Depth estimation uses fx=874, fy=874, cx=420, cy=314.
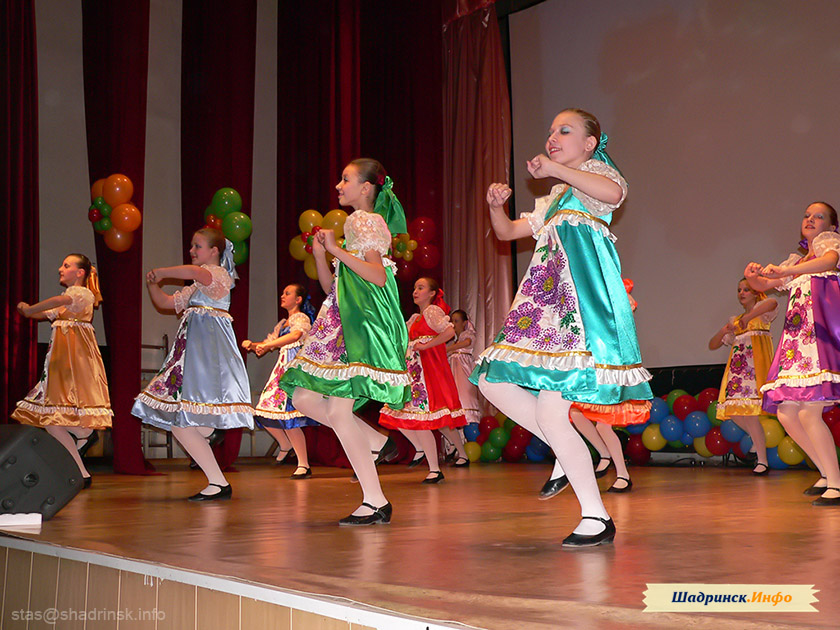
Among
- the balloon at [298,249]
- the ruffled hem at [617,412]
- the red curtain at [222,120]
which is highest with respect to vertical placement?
the red curtain at [222,120]

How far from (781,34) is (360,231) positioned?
5.32m

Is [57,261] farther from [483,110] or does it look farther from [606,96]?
[606,96]

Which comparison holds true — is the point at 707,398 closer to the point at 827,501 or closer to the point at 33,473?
the point at 827,501

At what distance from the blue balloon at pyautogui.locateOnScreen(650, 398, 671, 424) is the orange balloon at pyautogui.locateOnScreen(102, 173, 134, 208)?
4.37 meters

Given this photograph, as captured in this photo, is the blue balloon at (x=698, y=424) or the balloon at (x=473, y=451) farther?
the balloon at (x=473, y=451)

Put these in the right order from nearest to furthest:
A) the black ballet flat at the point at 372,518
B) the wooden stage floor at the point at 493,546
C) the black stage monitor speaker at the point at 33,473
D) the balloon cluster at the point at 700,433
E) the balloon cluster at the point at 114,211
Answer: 1. the wooden stage floor at the point at 493,546
2. the black stage monitor speaker at the point at 33,473
3. the black ballet flat at the point at 372,518
4. the balloon cluster at the point at 114,211
5. the balloon cluster at the point at 700,433

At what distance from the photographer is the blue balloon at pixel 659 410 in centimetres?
710

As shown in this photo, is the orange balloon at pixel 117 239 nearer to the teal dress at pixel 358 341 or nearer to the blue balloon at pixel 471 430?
the teal dress at pixel 358 341

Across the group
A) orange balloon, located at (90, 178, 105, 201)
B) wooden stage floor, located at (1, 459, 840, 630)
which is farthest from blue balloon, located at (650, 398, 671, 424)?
orange balloon, located at (90, 178, 105, 201)

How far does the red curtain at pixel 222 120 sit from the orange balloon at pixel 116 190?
5.19 feet

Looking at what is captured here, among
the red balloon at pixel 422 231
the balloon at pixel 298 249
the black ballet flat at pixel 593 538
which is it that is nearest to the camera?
the black ballet flat at pixel 593 538

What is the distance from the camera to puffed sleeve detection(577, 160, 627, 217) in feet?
8.85

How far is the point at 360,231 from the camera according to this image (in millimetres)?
3340

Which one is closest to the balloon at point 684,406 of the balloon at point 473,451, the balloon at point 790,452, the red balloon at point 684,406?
the red balloon at point 684,406
